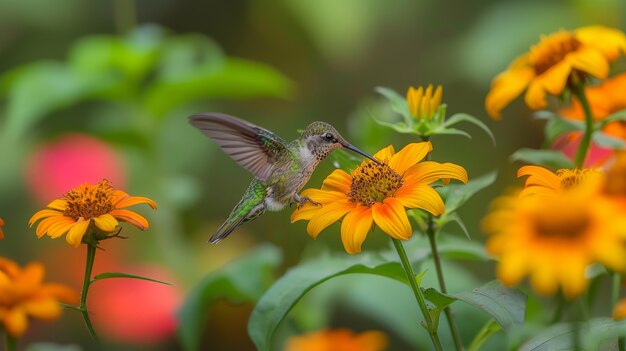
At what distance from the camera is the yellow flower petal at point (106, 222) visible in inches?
26.1

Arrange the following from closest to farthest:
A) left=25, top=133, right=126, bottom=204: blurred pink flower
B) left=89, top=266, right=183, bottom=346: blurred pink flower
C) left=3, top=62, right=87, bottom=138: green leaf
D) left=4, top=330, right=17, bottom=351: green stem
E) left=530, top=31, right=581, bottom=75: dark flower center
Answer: left=4, top=330, right=17, bottom=351: green stem, left=530, top=31, right=581, bottom=75: dark flower center, left=3, top=62, right=87, bottom=138: green leaf, left=89, top=266, right=183, bottom=346: blurred pink flower, left=25, top=133, right=126, bottom=204: blurred pink flower

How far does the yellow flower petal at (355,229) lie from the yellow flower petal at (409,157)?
5 cm

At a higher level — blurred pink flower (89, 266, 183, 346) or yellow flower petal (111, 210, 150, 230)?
yellow flower petal (111, 210, 150, 230)

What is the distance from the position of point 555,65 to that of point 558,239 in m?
0.45

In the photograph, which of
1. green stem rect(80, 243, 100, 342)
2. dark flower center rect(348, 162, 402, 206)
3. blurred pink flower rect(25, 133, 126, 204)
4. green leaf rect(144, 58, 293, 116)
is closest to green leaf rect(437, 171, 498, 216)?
dark flower center rect(348, 162, 402, 206)

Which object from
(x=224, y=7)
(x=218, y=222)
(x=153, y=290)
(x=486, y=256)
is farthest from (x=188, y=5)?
(x=486, y=256)

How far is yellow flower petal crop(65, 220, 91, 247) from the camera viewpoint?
65 centimetres

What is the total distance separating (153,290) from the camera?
1.81 metres

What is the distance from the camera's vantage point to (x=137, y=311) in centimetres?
177

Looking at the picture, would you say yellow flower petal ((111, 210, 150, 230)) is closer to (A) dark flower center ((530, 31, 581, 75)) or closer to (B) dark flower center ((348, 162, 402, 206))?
(B) dark flower center ((348, 162, 402, 206))

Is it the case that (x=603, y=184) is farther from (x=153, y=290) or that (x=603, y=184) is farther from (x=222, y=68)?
(x=153, y=290)

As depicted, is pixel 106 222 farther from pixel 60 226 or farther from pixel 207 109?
pixel 207 109

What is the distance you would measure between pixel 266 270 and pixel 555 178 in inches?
16.2

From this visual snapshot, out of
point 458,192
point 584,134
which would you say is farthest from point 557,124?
point 458,192
